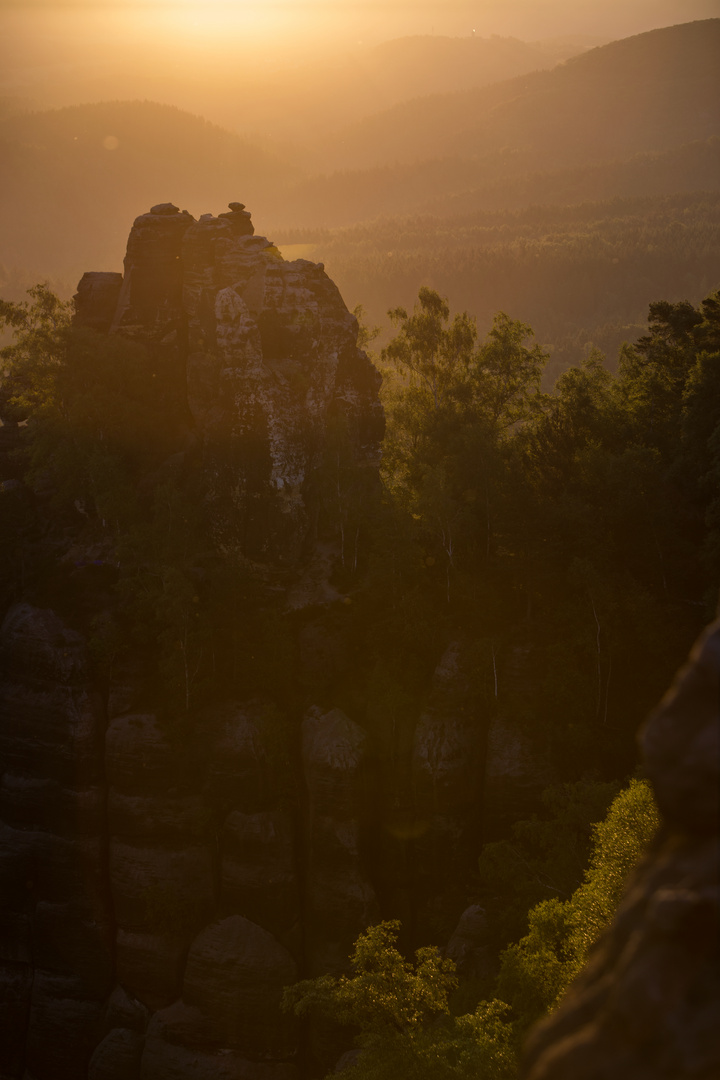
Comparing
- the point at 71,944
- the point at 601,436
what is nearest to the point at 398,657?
the point at 601,436

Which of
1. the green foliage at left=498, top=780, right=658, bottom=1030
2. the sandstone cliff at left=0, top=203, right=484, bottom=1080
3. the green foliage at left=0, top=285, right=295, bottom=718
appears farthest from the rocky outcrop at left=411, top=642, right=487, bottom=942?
the green foliage at left=498, top=780, right=658, bottom=1030

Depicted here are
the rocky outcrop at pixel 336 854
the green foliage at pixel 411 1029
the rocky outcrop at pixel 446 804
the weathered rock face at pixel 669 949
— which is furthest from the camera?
the rocky outcrop at pixel 336 854

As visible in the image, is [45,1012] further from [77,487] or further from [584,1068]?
[584,1068]

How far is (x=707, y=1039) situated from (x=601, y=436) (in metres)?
48.2

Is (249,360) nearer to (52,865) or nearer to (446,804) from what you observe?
(446,804)

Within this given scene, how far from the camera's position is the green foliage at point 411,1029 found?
22.9 m

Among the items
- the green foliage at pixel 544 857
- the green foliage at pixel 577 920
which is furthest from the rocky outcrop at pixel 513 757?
the green foliage at pixel 577 920

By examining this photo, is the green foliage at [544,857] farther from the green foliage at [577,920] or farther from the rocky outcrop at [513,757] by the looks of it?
the green foliage at [577,920]

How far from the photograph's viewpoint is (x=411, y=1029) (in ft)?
86.7

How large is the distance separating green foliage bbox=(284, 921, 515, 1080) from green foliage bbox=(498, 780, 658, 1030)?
1339mm

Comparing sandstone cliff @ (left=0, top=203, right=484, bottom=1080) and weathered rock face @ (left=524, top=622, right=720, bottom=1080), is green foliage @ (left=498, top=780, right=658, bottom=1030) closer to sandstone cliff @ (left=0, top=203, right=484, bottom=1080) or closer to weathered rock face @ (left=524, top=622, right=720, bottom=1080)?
sandstone cliff @ (left=0, top=203, right=484, bottom=1080)

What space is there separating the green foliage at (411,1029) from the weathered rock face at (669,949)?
16.5m

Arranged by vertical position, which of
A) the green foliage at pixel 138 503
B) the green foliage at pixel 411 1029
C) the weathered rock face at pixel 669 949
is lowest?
the green foliage at pixel 411 1029

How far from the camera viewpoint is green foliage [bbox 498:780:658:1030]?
77.4 feet
